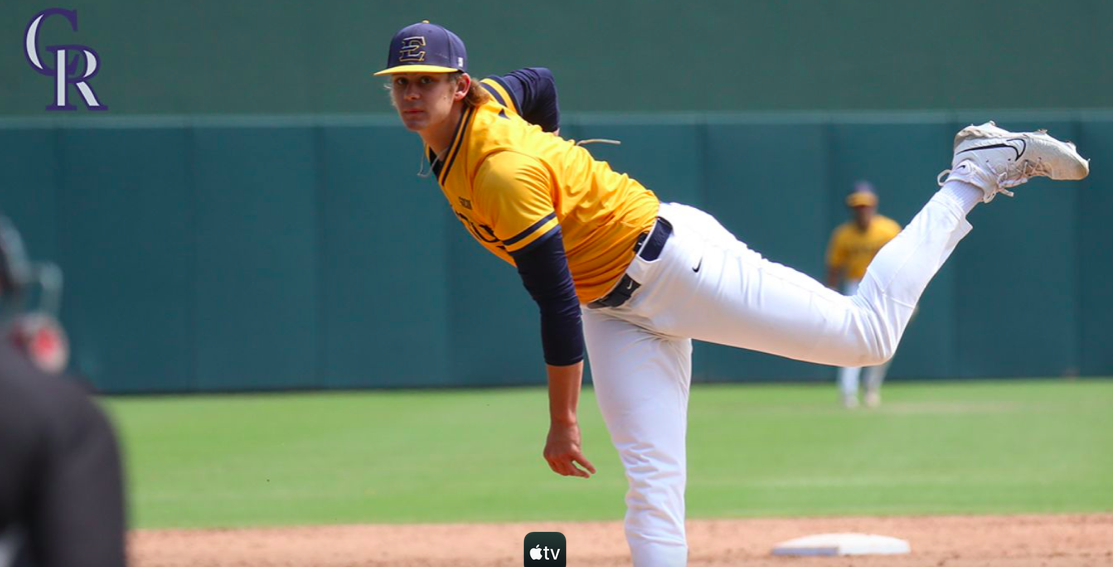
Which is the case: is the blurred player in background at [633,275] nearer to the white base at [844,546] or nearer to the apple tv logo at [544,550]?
the apple tv logo at [544,550]

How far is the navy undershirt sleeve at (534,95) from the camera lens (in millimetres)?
4406

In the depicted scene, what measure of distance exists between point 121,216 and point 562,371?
989cm

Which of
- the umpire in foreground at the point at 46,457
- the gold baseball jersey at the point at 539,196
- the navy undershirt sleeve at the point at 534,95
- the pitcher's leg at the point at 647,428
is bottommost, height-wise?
the pitcher's leg at the point at 647,428

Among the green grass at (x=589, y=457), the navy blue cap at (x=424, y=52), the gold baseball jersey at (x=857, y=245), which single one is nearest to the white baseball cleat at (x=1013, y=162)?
the navy blue cap at (x=424, y=52)

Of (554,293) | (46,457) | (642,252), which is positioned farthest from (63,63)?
(46,457)

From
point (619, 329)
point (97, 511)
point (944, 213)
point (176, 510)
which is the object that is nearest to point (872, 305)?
point (944, 213)

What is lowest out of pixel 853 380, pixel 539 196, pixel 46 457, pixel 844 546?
pixel 844 546

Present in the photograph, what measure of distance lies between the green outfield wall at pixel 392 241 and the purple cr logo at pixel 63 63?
15.2 inches

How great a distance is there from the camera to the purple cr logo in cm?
1278

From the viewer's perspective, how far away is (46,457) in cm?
157

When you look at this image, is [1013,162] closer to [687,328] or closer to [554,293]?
[687,328]

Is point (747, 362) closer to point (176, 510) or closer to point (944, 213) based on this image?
point (176, 510)

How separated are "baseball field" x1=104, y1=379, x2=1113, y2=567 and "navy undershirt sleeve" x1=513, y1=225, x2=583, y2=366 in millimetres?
2050

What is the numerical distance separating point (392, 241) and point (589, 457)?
4.58m
